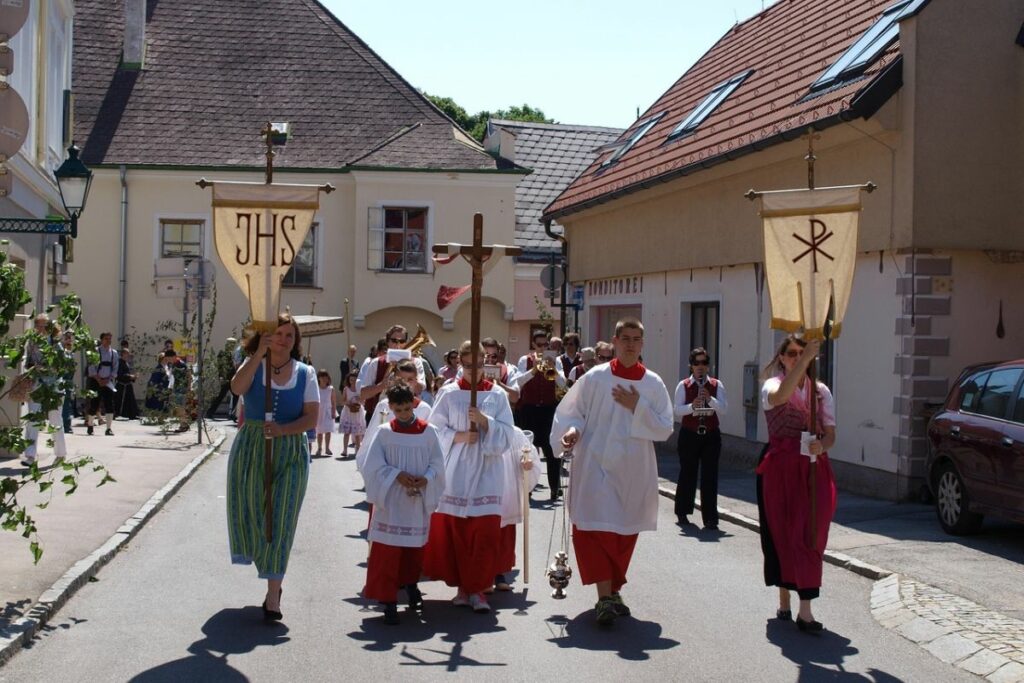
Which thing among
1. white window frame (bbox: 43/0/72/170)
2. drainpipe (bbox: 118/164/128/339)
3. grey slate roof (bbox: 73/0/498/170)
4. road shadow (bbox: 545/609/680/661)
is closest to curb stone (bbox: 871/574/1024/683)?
road shadow (bbox: 545/609/680/661)

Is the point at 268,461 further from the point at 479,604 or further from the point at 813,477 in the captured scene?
the point at 813,477

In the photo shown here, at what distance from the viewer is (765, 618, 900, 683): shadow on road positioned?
7.26m

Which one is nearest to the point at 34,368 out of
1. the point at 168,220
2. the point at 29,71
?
the point at 29,71

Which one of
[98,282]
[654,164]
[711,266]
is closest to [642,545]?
[711,266]

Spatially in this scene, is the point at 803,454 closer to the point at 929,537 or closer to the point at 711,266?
the point at 929,537

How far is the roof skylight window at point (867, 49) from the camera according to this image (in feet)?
52.1

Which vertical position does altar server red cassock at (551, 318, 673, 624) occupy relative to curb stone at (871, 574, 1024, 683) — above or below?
above

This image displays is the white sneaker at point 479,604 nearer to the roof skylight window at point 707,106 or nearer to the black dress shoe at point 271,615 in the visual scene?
the black dress shoe at point 271,615

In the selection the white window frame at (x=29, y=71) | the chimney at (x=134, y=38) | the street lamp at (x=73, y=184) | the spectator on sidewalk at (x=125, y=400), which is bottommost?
the spectator on sidewalk at (x=125, y=400)

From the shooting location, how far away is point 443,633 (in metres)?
8.26

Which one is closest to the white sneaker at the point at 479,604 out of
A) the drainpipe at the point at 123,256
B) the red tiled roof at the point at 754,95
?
the red tiled roof at the point at 754,95

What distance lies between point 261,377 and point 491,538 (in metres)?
1.90

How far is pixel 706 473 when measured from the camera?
13.4 m

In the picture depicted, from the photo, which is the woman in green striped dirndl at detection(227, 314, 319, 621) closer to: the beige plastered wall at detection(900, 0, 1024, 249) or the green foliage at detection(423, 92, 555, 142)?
the beige plastered wall at detection(900, 0, 1024, 249)
